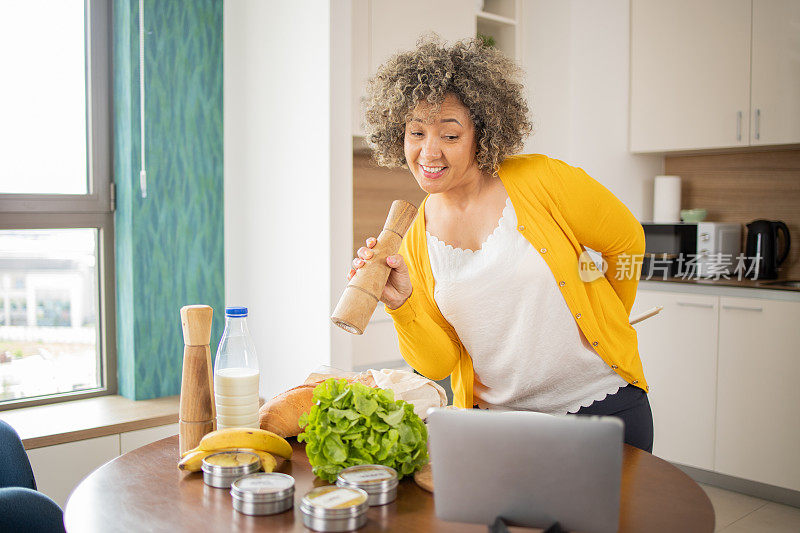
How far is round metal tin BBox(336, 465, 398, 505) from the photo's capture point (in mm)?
1159

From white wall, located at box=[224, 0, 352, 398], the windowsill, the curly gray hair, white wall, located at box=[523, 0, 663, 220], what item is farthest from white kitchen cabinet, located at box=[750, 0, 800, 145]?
the windowsill

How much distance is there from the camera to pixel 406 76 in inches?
62.9

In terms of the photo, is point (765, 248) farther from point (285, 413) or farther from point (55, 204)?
point (55, 204)

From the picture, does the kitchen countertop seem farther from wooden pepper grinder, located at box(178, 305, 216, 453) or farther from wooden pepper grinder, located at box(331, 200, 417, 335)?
wooden pepper grinder, located at box(178, 305, 216, 453)

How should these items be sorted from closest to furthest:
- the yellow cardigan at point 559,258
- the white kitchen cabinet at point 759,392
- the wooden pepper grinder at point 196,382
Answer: the wooden pepper grinder at point 196,382, the yellow cardigan at point 559,258, the white kitchen cabinet at point 759,392

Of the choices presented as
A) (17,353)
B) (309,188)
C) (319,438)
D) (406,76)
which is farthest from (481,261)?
(17,353)

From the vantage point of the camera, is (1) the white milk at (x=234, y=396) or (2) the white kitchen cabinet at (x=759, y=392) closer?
(1) the white milk at (x=234, y=396)

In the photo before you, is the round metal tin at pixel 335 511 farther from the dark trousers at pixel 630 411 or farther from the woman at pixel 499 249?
the dark trousers at pixel 630 411

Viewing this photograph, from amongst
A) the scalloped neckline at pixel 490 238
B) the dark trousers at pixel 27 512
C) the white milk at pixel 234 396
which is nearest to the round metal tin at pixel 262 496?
the white milk at pixel 234 396

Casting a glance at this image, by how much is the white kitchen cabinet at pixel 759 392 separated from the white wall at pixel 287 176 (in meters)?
1.73

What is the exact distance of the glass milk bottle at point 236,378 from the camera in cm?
140

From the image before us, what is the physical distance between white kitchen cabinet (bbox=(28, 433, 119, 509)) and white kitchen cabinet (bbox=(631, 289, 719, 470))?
2.47 metres

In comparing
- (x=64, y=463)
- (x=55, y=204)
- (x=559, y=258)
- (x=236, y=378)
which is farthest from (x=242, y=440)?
(x=55, y=204)

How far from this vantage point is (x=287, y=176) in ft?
10.3
